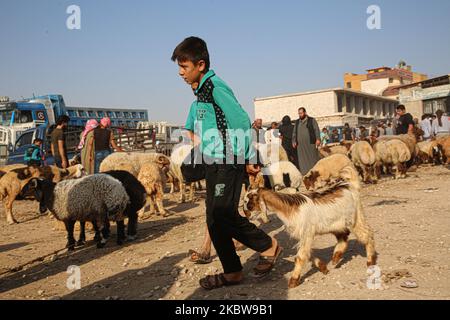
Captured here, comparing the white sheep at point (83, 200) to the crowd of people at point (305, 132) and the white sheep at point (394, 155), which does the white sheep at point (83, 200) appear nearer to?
the crowd of people at point (305, 132)

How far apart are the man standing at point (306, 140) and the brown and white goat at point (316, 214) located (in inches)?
219

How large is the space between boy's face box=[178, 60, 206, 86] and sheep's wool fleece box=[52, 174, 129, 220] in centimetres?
314

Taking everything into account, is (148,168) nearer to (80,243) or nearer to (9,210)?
(80,243)

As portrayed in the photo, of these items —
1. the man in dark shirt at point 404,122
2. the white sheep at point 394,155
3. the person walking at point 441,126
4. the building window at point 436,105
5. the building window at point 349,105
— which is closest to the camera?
the white sheep at point 394,155

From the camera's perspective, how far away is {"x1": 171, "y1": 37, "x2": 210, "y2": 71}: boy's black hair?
11.6 ft

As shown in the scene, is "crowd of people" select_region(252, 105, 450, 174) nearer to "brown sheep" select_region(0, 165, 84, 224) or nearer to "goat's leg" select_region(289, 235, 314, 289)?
"goat's leg" select_region(289, 235, 314, 289)

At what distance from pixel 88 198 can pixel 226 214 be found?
3.29 metres

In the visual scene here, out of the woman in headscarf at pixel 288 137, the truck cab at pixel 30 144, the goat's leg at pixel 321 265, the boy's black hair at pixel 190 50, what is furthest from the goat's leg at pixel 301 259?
the truck cab at pixel 30 144

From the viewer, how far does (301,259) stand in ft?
12.2

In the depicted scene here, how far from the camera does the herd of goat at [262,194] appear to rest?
3.89 metres

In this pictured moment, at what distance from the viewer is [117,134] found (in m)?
15.8

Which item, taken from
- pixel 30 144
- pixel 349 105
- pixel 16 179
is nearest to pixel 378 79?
pixel 349 105

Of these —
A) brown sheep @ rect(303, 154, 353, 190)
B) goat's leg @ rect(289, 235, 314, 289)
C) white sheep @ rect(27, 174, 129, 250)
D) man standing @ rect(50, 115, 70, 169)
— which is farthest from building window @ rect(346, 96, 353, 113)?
goat's leg @ rect(289, 235, 314, 289)
